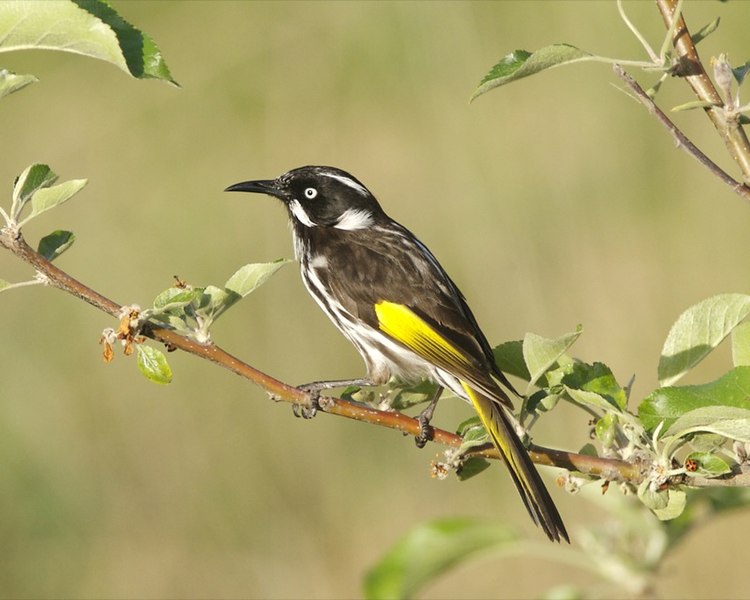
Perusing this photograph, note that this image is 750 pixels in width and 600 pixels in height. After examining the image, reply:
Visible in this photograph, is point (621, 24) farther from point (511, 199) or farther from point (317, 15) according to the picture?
point (317, 15)

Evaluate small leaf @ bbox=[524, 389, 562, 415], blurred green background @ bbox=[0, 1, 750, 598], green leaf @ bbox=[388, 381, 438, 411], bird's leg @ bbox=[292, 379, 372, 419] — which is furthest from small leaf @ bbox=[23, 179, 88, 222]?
blurred green background @ bbox=[0, 1, 750, 598]

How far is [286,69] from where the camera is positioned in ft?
27.2

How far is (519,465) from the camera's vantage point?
3.28 meters

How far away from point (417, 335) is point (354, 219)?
1.05 m

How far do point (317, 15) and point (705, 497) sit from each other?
19.6 ft

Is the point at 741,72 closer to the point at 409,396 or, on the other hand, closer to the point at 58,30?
the point at 409,396

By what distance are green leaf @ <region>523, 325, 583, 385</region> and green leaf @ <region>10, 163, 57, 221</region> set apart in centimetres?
119

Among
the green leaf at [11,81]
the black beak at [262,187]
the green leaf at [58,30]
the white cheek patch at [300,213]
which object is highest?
the green leaf at [58,30]

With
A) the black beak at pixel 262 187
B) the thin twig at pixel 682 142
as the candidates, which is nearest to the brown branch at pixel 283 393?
the thin twig at pixel 682 142

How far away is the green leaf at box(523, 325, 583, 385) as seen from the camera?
8.22 ft

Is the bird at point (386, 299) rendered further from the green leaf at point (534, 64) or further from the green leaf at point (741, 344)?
the green leaf at point (534, 64)

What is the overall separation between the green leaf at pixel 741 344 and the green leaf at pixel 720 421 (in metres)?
0.24

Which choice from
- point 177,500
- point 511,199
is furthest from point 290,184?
point 177,500

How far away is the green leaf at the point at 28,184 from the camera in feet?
8.55
